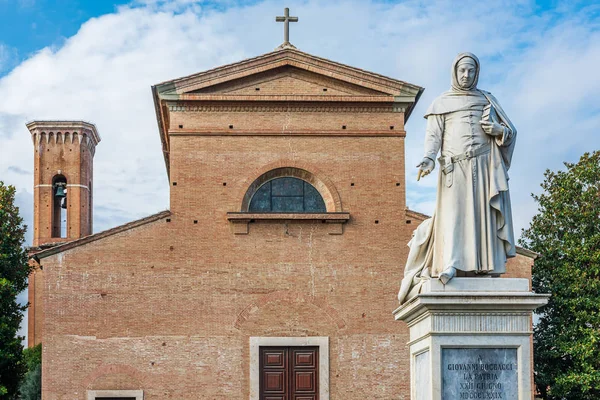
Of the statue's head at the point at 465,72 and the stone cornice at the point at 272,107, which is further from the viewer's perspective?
the stone cornice at the point at 272,107

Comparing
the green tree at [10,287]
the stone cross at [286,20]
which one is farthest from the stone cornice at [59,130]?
the stone cross at [286,20]

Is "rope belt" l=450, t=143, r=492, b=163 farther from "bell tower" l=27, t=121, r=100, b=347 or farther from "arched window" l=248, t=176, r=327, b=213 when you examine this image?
"bell tower" l=27, t=121, r=100, b=347

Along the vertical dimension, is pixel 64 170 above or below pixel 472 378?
above

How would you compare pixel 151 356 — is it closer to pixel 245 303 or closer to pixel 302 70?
pixel 245 303

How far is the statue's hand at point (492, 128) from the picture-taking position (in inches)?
349

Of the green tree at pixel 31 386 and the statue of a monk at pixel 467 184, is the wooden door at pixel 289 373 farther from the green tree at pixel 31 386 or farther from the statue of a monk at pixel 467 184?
the statue of a monk at pixel 467 184

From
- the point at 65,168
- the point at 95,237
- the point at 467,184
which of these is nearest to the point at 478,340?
the point at 467,184

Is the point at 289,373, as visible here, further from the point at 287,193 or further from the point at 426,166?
the point at 426,166

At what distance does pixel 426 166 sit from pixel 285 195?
55.1 ft

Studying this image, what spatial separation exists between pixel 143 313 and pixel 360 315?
4959 mm

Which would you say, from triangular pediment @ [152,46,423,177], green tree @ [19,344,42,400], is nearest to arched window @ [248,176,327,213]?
triangular pediment @ [152,46,423,177]

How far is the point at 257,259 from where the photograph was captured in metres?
Result: 24.7

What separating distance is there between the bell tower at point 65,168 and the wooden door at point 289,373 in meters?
32.4

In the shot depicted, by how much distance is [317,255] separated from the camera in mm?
24812
